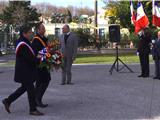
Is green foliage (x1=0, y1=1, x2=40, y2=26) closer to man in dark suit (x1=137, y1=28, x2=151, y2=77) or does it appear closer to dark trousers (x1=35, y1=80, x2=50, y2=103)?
man in dark suit (x1=137, y1=28, x2=151, y2=77)

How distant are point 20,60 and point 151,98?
4.02m

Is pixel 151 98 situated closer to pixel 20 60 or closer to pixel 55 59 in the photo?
pixel 55 59

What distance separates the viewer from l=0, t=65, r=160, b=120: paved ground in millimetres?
10555

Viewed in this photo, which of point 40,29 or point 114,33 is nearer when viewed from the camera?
point 40,29

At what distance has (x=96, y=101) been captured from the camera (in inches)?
496

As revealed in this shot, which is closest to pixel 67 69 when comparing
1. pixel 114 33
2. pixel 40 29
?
pixel 40 29

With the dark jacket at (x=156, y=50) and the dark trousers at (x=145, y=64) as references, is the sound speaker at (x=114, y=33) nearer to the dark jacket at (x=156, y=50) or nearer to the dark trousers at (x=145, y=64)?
the dark trousers at (x=145, y=64)

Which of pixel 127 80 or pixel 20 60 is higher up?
pixel 20 60

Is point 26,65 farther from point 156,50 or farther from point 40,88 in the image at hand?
point 156,50

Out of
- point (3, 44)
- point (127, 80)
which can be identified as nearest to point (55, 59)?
point (127, 80)

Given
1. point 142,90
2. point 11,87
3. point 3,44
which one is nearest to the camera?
point 142,90

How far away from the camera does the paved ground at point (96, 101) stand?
1055 centimetres

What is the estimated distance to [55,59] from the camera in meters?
11.5

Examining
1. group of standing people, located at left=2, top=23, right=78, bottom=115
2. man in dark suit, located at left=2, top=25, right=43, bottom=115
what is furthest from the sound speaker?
man in dark suit, located at left=2, top=25, right=43, bottom=115
